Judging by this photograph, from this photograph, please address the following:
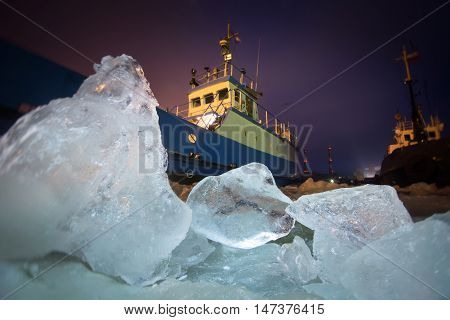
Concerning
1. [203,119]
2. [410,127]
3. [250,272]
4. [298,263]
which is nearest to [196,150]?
[203,119]

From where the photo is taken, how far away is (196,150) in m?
6.47

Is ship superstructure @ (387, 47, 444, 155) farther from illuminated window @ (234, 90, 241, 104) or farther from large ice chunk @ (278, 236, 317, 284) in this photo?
large ice chunk @ (278, 236, 317, 284)

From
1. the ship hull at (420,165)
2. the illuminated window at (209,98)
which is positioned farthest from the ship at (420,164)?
the illuminated window at (209,98)

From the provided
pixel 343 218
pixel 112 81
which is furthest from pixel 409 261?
pixel 112 81

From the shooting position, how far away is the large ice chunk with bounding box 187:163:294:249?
1.98m

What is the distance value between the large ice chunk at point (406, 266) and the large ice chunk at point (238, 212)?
0.72 metres

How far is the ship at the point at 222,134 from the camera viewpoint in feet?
20.0

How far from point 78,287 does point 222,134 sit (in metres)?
7.09

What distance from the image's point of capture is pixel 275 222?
2023mm

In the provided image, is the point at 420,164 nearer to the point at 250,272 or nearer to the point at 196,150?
the point at 196,150

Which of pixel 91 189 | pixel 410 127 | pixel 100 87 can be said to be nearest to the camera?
pixel 91 189

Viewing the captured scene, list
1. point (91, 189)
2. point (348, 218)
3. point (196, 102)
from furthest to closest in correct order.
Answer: point (196, 102) < point (348, 218) < point (91, 189)

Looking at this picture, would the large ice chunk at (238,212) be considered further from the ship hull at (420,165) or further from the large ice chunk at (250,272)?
the ship hull at (420,165)
